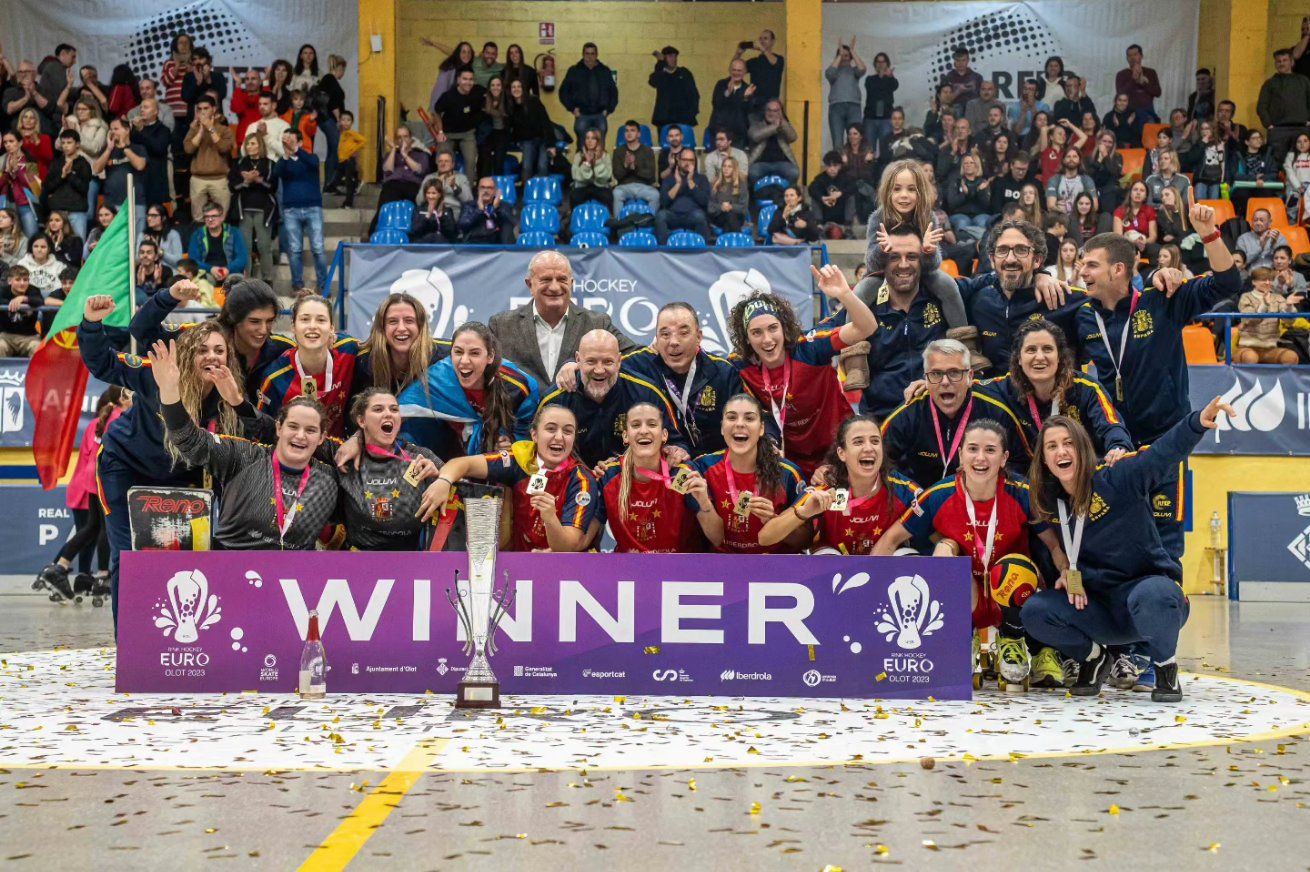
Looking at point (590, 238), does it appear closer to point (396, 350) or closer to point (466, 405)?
point (396, 350)

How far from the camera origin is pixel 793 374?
25.6ft

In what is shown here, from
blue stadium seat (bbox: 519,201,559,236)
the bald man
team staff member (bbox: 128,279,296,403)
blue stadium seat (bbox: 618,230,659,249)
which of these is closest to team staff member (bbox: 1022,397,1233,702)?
the bald man

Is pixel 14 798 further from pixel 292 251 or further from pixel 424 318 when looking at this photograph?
pixel 292 251

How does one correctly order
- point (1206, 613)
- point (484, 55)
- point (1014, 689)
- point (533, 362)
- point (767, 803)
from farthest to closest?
point (484, 55)
point (1206, 613)
point (533, 362)
point (1014, 689)
point (767, 803)

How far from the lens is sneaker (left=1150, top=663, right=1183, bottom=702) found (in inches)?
266

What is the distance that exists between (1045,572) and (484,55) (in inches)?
566

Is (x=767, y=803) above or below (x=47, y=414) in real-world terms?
below

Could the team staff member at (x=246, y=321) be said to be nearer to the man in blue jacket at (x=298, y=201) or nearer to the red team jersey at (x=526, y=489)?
the red team jersey at (x=526, y=489)

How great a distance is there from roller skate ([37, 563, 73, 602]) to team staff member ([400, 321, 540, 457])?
20.2 ft

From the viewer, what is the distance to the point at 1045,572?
7254 millimetres

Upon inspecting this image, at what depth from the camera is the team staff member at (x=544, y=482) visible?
23.5 ft

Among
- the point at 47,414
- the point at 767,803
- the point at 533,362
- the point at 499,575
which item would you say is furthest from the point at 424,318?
the point at 47,414

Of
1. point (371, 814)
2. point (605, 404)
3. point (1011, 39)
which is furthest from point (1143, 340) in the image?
point (1011, 39)

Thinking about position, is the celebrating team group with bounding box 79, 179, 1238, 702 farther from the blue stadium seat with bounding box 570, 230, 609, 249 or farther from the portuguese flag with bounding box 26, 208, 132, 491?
the blue stadium seat with bounding box 570, 230, 609, 249
